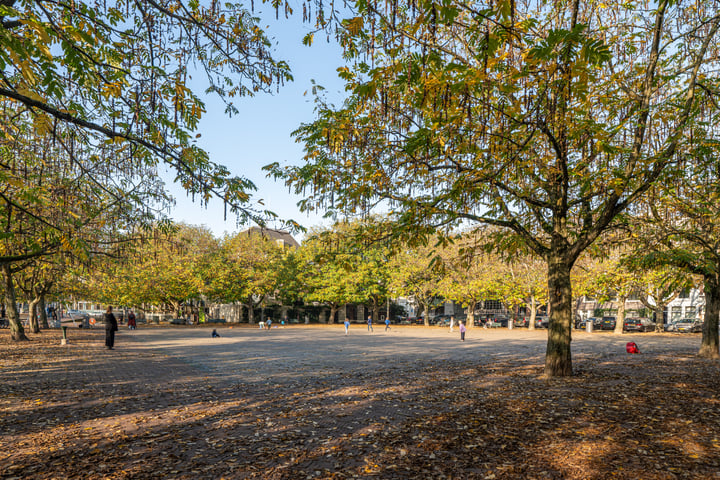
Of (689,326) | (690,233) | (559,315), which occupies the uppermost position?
(690,233)

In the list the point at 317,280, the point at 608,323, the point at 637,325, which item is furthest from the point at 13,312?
the point at 608,323

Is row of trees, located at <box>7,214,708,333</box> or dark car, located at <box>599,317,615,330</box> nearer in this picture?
row of trees, located at <box>7,214,708,333</box>

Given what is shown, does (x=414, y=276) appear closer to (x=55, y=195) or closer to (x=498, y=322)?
(x=498, y=322)

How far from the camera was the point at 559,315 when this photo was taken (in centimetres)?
1138

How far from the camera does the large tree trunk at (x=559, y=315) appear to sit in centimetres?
1130

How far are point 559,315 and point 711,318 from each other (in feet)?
34.2

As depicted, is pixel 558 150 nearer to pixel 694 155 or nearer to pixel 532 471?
pixel 694 155

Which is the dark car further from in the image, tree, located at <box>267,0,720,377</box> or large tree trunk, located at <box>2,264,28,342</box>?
large tree trunk, located at <box>2,264,28,342</box>

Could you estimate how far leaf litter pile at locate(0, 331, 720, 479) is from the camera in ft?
17.5

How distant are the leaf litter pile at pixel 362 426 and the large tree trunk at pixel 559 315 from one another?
583 millimetres

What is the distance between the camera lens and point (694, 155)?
8.60m

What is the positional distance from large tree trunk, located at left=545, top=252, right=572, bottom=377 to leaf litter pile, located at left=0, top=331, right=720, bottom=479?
58 cm

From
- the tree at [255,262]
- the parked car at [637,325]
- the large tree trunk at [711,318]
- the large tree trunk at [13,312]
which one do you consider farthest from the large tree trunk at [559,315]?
the tree at [255,262]

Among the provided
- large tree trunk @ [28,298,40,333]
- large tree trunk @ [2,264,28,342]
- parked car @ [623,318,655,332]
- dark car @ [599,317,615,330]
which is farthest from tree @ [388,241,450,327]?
large tree trunk @ [2,264,28,342]
